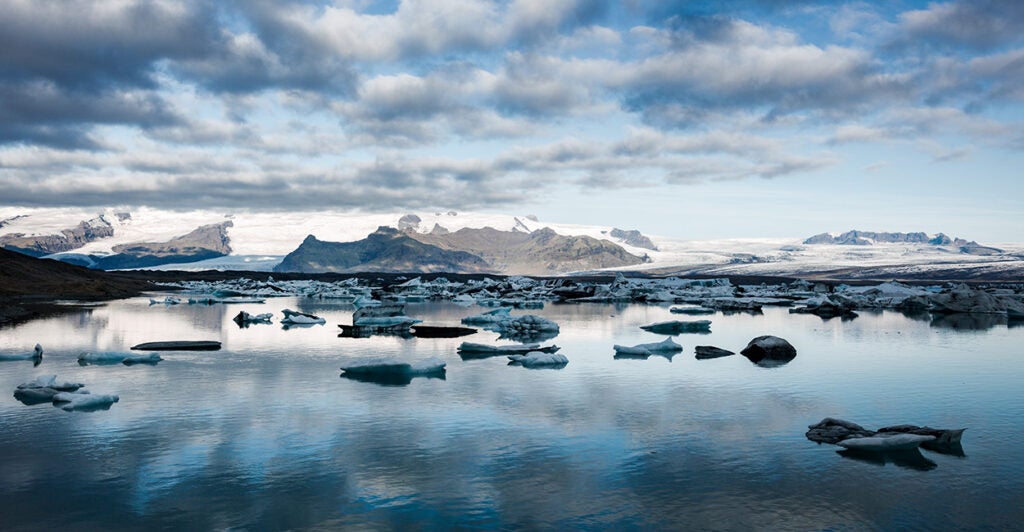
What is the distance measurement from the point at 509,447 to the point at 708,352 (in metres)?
14.8

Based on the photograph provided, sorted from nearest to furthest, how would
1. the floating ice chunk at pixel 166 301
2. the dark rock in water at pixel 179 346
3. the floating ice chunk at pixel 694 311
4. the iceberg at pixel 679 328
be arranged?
1. the dark rock in water at pixel 179 346
2. the iceberg at pixel 679 328
3. the floating ice chunk at pixel 694 311
4. the floating ice chunk at pixel 166 301

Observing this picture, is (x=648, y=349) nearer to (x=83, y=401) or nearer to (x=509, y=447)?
(x=509, y=447)

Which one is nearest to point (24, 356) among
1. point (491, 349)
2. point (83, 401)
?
point (83, 401)

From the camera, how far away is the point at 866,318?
1802 inches

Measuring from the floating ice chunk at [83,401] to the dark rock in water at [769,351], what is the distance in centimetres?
1943

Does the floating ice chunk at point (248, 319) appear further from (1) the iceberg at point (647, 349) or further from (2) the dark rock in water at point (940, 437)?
(2) the dark rock in water at point (940, 437)

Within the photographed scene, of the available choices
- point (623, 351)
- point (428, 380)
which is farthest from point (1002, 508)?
point (623, 351)

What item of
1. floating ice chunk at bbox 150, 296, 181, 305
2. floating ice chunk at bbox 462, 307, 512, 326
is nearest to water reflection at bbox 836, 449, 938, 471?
floating ice chunk at bbox 462, 307, 512, 326

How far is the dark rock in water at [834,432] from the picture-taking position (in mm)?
13328

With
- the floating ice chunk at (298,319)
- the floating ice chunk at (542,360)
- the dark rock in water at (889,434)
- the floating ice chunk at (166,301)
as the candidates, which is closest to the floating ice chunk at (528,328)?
the floating ice chunk at (542,360)

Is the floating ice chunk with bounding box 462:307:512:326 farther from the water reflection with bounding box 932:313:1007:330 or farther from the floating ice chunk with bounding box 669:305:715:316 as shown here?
the water reflection with bounding box 932:313:1007:330

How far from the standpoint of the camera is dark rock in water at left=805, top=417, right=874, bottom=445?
13.3 metres

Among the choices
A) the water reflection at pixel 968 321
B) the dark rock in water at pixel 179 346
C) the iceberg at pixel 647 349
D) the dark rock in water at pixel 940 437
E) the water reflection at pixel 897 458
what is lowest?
the water reflection at pixel 968 321

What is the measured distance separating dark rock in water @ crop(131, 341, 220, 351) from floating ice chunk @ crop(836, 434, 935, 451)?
2248 centimetres
